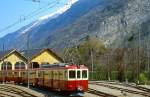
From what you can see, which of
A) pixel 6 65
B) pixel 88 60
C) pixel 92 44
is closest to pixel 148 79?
pixel 6 65

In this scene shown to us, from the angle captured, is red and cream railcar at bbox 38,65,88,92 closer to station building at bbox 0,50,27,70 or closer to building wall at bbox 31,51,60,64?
station building at bbox 0,50,27,70

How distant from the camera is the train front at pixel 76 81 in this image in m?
46.8

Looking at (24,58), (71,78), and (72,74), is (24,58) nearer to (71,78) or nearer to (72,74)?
(72,74)

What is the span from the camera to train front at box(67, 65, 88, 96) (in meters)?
46.8

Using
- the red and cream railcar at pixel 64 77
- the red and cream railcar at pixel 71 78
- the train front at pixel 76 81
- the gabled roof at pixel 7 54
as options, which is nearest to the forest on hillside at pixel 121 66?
the gabled roof at pixel 7 54

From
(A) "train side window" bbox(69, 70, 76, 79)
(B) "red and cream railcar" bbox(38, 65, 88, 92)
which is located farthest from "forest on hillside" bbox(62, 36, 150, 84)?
(A) "train side window" bbox(69, 70, 76, 79)

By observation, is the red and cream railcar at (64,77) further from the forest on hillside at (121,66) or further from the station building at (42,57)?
the station building at (42,57)

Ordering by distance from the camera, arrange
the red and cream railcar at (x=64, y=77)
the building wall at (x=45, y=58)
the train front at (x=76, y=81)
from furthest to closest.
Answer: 1. the building wall at (x=45, y=58)
2. the red and cream railcar at (x=64, y=77)
3. the train front at (x=76, y=81)

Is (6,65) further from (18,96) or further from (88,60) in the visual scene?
(18,96)

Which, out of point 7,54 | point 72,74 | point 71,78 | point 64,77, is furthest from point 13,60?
point 71,78

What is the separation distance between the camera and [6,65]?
90.4 metres

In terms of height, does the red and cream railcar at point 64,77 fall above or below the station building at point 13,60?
below

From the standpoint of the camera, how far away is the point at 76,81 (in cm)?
4716

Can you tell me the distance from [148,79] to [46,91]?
21.6m
